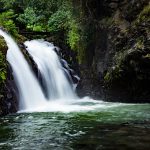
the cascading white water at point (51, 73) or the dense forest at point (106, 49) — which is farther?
the cascading white water at point (51, 73)

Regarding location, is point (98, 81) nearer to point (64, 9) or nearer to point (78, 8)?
point (78, 8)

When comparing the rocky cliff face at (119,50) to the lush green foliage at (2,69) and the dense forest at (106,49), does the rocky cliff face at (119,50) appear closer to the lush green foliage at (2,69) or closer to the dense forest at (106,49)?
the dense forest at (106,49)

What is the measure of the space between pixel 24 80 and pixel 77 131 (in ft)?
22.9

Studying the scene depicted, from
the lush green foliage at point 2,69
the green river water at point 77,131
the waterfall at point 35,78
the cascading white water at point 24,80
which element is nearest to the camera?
the green river water at point 77,131

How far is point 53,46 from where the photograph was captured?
19.7 meters

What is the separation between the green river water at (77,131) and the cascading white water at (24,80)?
2.93m

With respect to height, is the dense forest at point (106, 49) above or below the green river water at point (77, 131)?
above

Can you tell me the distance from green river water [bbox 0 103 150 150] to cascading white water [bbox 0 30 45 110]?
293 cm

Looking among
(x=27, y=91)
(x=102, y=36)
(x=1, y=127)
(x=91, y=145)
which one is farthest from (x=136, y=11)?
(x=91, y=145)

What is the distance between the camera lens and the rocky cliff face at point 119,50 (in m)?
14.0

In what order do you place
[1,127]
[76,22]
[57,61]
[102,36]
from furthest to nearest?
1. [57,61]
2. [76,22]
3. [102,36]
4. [1,127]

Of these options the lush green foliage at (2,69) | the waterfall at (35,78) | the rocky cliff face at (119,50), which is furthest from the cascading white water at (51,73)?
the lush green foliage at (2,69)

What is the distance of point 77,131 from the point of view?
8219mm

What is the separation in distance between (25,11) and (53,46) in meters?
5.45
